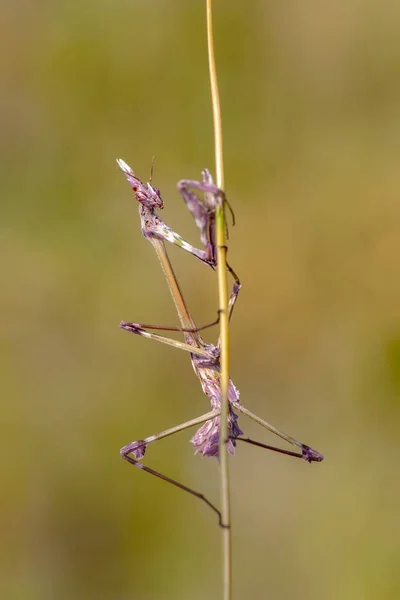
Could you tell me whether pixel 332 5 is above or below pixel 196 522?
above

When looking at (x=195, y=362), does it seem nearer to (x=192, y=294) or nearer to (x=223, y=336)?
(x=223, y=336)

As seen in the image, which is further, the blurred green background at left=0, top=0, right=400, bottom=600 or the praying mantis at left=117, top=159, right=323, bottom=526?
→ the blurred green background at left=0, top=0, right=400, bottom=600

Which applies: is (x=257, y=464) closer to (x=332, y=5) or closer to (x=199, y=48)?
(x=199, y=48)

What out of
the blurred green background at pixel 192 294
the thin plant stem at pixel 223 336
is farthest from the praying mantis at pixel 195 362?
the blurred green background at pixel 192 294

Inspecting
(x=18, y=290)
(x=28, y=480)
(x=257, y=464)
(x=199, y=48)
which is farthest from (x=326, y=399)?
(x=199, y=48)

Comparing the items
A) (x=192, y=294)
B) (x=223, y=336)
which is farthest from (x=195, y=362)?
(x=192, y=294)

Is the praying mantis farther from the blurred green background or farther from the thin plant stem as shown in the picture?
the blurred green background

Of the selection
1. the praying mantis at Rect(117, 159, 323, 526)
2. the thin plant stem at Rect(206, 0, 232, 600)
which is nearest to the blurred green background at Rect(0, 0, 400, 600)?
the praying mantis at Rect(117, 159, 323, 526)

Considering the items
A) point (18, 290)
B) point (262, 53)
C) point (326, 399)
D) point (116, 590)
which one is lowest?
point (116, 590)

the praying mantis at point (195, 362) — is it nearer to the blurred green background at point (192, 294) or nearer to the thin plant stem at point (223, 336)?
the thin plant stem at point (223, 336)
